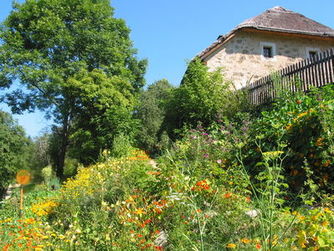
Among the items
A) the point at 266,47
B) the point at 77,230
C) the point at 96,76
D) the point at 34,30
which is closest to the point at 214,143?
the point at 77,230

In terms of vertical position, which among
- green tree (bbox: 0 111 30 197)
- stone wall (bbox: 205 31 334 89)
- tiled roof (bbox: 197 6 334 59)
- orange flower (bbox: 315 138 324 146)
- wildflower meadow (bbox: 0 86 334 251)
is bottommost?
wildflower meadow (bbox: 0 86 334 251)

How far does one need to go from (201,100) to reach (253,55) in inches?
208

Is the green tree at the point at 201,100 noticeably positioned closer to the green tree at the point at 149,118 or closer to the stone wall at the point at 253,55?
the stone wall at the point at 253,55

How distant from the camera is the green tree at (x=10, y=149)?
17.5 metres

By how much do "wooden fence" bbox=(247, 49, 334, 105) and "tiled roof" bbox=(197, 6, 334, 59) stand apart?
4757 millimetres

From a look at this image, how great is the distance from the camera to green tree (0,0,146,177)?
55.7 feet

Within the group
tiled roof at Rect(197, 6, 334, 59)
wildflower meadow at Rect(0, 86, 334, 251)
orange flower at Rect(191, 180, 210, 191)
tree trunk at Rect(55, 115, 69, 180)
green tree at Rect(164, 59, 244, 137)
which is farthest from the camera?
tree trunk at Rect(55, 115, 69, 180)

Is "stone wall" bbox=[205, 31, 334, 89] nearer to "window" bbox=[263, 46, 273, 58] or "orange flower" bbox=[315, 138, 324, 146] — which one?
"window" bbox=[263, 46, 273, 58]

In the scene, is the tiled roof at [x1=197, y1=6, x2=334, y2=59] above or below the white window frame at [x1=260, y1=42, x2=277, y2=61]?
above

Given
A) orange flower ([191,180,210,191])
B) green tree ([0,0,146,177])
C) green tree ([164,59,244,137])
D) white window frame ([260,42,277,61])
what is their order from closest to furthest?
orange flower ([191,180,210,191]) → green tree ([164,59,244,137]) → white window frame ([260,42,277,61]) → green tree ([0,0,146,177])

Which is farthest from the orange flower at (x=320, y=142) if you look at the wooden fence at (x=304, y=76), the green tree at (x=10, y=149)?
the green tree at (x=10, y=149)

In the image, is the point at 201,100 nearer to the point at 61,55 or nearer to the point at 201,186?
the point at 201,186

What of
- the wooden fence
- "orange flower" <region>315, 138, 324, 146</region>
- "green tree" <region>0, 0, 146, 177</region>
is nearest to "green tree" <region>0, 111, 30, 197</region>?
"green tree" <region>0, 0, 146, 177</region>

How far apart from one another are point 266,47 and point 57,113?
13016mm
